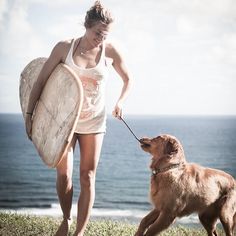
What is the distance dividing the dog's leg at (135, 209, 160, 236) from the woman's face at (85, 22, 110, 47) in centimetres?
124

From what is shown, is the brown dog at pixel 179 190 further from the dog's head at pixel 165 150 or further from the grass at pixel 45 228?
the grass at pixel 45 228

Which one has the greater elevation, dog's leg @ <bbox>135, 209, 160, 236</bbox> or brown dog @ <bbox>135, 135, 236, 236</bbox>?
brown dog @ <bbox>135, 135, 236, 236</bbox>

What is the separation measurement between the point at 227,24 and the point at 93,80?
1961mm

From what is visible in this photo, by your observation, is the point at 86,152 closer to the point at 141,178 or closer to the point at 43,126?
the point at 43,126

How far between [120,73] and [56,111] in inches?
20.3

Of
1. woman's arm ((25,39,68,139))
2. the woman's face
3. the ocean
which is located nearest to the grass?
woman's arm ((25,39,68,139))

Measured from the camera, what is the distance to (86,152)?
3.13 meters

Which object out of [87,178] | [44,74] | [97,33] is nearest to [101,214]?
[87,178]

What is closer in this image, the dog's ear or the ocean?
the dog's ear

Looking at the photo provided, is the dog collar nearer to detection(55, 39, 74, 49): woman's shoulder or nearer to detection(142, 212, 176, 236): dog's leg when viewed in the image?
detection(142, 212, 176, 236): dog's leg

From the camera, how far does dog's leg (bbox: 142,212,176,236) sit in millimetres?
3219

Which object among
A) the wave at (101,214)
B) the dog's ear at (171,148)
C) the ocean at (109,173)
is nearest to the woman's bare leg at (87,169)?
the dog's ear at (171,148)

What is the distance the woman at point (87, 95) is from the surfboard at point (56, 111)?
0.07 metres

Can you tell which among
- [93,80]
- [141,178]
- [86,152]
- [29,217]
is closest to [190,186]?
[86,152]
